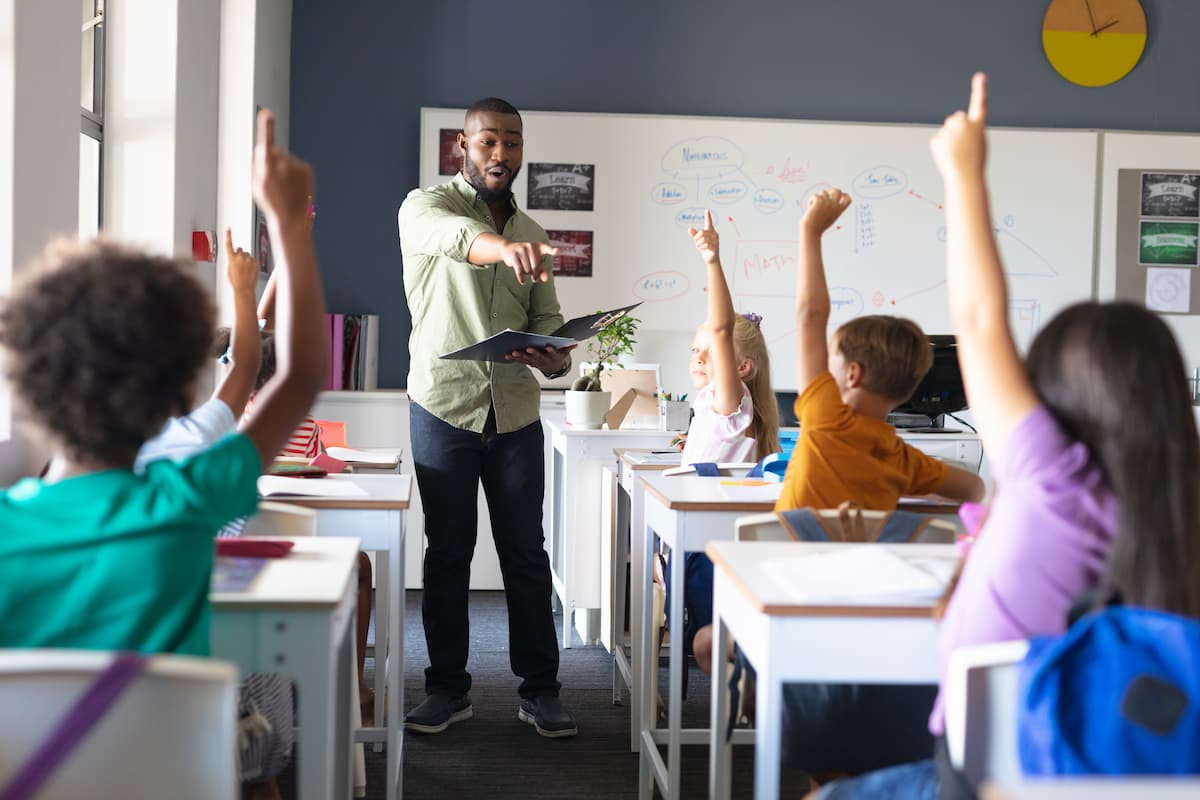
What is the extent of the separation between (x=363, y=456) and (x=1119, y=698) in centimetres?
252

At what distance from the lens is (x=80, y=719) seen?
922 millimetres

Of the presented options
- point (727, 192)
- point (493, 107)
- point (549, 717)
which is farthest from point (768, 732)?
point (727, 192)

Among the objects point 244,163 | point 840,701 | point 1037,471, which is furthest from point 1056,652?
point 244,163

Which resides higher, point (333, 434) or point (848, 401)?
point (848, 401)

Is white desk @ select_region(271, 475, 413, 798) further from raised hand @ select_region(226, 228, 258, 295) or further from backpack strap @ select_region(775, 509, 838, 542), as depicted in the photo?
backpack strap @ select_region(775, 509, 838, 542)

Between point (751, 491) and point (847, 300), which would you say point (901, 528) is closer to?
point (751, 491)

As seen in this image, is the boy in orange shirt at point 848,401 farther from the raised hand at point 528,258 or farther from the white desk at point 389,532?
the white desk at point 389,532

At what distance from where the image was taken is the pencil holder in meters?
4.12

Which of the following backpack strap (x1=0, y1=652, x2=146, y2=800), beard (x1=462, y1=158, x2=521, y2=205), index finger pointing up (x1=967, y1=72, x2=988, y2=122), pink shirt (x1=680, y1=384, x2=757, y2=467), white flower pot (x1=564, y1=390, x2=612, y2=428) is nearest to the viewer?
backpack strap (x1=0, y1=652, x2=146, y2=800)

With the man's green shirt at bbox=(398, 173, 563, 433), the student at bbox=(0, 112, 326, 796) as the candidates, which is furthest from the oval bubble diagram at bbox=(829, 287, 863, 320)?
the student at bbox=(0, 112, 326, 796)

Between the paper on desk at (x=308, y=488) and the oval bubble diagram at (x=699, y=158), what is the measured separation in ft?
10.1

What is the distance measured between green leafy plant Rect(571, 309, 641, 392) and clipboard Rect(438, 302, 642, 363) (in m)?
1.20

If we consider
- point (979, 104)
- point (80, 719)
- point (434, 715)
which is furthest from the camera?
point (434, 715)

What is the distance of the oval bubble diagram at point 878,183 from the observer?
524cm
